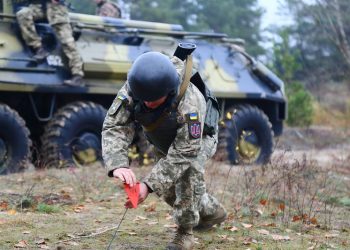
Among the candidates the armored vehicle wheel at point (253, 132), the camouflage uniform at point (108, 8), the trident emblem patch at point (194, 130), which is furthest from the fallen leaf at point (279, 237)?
the camouflage uniform at point (108, 8)

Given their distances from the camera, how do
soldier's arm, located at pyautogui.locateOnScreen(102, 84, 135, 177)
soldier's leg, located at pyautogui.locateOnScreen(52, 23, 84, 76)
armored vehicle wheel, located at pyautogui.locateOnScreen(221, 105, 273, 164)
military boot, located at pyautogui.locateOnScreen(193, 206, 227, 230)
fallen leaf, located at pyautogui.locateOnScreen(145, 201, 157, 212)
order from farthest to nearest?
armored vehicle wheel, located at pyautogui.locateOnScreen(221, 105, 273, 164)
soldier's leg, located at pyautogui.locateOnScreen(52, 23, 84, 76)
fallen leaf, located at pyautogui.locateOnScreen(145, 201, 157, 212)
military boot, located at pyautogui.locateOnScreen(193, 206, 227, 230)
soldier's arm, located at pyautogui.locateOnScreen(102, 84, 135, 177)

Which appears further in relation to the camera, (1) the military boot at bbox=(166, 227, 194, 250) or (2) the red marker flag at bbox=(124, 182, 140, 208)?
(1) the military boot at bbox=(166, 227, 194, 250)

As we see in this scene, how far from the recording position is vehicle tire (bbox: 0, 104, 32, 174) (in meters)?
8.94

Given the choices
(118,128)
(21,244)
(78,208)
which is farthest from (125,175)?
(78,208)

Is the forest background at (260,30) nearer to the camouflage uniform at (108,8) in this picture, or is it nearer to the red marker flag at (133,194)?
the camouflage uniform at (108,8)

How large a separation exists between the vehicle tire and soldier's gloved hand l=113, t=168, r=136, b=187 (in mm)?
5044

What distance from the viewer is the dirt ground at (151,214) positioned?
5172mm

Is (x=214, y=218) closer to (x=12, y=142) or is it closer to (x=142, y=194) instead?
(x=142, y=194)

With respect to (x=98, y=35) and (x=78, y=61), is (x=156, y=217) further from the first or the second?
(x=98, y=35)

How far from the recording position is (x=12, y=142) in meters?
9.05

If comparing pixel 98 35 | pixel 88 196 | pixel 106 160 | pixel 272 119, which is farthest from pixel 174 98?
pixel 272 119

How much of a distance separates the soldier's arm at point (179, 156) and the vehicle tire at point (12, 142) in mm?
4934

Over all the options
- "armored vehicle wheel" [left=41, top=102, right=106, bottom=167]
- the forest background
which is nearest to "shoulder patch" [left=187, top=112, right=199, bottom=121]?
"armored vehicle wheel" [left=41, top=102, right=106, bottom=167]

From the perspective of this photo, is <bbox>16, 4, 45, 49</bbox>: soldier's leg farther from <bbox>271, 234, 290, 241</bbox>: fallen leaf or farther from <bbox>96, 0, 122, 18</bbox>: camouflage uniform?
<bbox>271, 234, 290, 241</bbox>: fallen leaf
